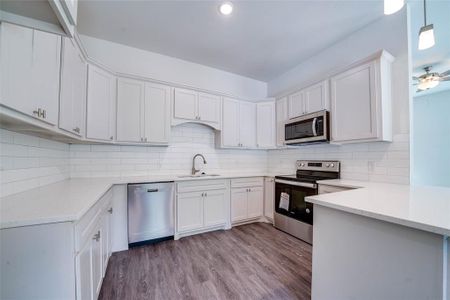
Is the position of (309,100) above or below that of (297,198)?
above

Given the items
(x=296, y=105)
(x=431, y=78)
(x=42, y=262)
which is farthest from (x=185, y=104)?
(x=431, y=78)

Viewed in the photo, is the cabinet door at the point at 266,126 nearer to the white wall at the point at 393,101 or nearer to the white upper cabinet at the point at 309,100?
the white upper cabinet at the point at 309,100

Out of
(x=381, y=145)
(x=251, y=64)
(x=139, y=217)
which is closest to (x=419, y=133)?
(x=381, y=145)

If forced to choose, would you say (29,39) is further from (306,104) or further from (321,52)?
(321,52)

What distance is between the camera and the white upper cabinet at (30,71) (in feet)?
3.16

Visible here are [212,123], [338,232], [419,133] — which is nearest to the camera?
[338,232]

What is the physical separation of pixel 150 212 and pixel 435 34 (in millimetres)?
4620

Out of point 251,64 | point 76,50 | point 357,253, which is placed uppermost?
point 251,64

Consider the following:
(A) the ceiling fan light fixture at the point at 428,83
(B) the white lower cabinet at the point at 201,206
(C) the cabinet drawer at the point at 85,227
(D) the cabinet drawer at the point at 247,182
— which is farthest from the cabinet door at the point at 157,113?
(A) the ceiling fan light fixture at the point at 428,83

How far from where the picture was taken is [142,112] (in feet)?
9.28

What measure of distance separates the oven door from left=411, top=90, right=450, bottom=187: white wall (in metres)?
3.42

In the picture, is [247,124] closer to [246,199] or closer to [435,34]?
[246,199]

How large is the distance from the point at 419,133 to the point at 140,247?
6496mm

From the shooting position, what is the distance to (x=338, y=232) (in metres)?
1.27
